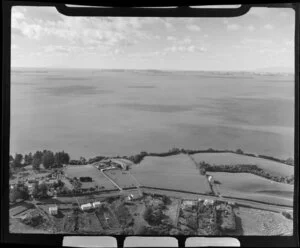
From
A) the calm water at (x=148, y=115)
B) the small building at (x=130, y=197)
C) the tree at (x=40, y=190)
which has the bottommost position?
the small building at (x=130, y=197)

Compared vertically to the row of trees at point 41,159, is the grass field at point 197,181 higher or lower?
lower

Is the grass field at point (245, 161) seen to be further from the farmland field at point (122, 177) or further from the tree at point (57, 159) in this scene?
the tree at point (57, 159)

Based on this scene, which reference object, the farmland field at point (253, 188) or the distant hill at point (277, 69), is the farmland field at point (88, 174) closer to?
the farmland field at point (253, 188)

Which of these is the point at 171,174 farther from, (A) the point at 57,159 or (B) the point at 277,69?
(B) the point at 277,69

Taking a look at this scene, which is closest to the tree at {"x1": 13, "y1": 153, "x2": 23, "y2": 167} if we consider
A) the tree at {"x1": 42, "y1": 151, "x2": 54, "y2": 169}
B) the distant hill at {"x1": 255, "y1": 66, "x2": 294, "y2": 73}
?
the tree at {"x1": 42, "y1": 151, "x2": 54, "y2": 169}

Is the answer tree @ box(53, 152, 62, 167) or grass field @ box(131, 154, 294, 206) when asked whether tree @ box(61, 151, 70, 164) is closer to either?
tree @ box(53, 152, 62, 167)

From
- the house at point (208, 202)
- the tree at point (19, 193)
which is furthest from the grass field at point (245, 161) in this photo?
the tree at point (19, 193)

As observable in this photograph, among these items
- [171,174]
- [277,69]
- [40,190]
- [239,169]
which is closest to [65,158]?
[40,190]

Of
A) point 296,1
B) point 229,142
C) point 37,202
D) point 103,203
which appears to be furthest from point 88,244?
point 296,1
